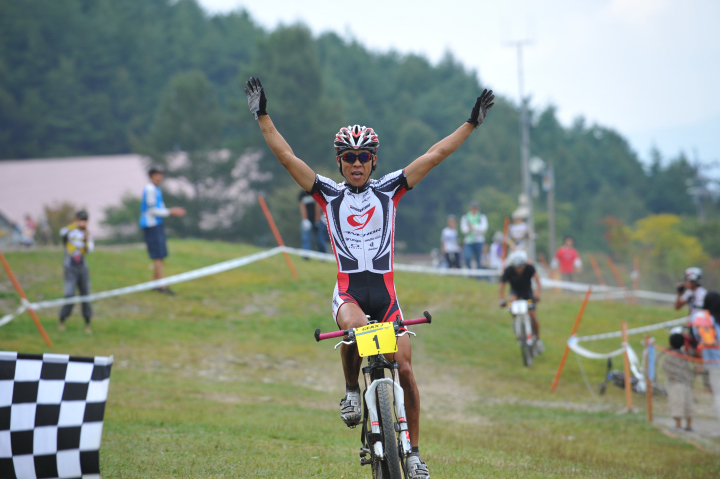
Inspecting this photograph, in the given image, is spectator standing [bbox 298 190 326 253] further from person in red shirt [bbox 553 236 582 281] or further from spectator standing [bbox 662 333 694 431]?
Answer: spectator standing [bbox 662 333 694 431]

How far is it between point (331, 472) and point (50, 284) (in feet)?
44.8

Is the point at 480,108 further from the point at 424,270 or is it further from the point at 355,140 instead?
the point at 424,270

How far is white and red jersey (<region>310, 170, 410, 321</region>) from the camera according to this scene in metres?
6.33

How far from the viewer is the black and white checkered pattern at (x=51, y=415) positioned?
215 inches

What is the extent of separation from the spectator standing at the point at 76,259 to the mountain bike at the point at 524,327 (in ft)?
28.1

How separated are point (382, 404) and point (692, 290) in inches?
437

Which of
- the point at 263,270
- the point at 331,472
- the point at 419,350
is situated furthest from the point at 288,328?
the point at 331,472

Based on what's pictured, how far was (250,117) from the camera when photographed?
232 ft

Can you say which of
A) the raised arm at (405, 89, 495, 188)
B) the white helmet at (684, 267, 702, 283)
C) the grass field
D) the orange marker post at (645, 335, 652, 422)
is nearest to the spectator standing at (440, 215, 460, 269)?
the grass field

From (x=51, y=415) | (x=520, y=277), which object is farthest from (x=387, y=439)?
(x=520, y=277)

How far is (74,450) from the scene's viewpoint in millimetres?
5516

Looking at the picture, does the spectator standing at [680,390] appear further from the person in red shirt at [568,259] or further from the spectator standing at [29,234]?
the spectator standing at [29,234]

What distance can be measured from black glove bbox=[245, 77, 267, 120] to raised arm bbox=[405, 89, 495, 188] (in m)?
1.42

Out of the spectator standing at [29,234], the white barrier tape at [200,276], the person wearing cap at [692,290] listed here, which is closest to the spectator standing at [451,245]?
the white barrier tape at [200,276]
